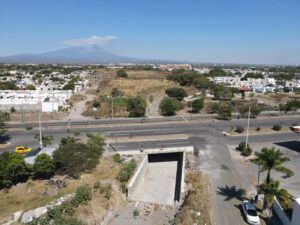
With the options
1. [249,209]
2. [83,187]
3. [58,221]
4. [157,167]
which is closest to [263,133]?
[157,167]

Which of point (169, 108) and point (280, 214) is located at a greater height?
point (169, 108)

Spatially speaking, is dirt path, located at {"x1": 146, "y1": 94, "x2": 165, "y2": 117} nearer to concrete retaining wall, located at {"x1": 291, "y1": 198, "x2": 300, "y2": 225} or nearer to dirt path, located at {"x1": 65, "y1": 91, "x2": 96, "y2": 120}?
dirt path, located at {"x1": 65, "y1": 91, "x2": 96, "y2": 120}

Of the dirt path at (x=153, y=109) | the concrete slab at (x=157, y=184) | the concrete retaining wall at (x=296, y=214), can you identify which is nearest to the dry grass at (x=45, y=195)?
the concrete slab at (x=157, y=184)

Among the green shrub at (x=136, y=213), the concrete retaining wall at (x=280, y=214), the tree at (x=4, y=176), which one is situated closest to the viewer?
the concrete retaining wall at (x=280, y=214)

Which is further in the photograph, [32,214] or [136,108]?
[136,108]

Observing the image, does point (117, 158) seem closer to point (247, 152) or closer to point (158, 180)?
point (158, 180)

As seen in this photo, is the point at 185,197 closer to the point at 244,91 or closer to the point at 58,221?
the point at 58,221

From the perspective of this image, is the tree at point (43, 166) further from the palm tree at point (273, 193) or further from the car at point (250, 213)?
the palm tree at point (273, 193)

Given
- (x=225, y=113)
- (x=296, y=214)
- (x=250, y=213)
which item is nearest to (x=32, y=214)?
(x=250, y=213)
